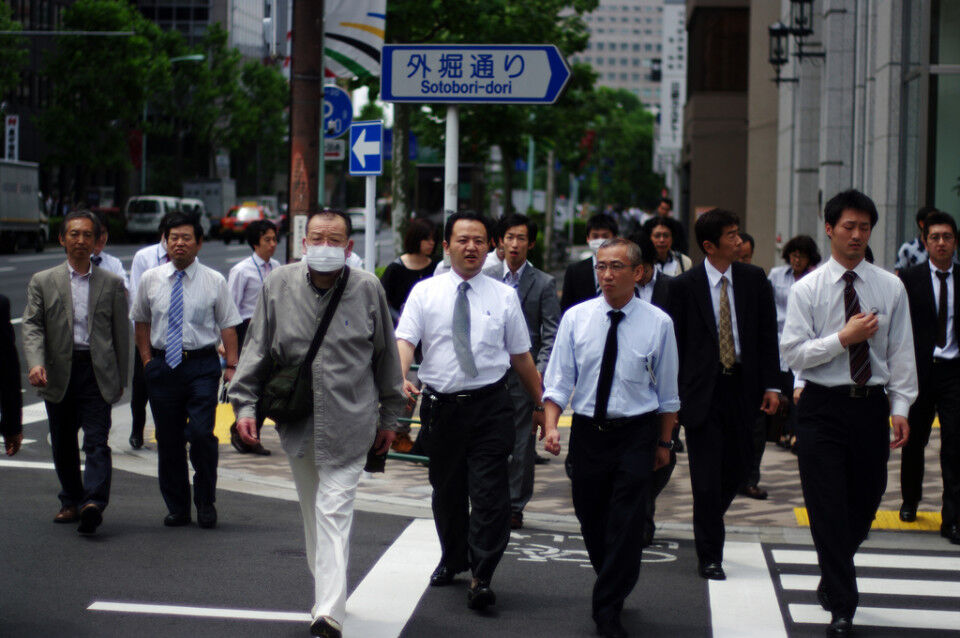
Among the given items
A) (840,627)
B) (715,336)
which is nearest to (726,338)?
(715,336)

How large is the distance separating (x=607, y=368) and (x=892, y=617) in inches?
72.5

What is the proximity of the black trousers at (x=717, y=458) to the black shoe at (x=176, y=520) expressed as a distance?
3.11 meters

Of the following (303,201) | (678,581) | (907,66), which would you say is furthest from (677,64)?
(678,581)

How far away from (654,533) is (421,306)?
7.69 feet

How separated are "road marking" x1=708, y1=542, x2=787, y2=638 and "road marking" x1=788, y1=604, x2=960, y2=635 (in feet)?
0.39

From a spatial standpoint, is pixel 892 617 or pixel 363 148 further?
pixel 363 148

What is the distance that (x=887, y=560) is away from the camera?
7648mm

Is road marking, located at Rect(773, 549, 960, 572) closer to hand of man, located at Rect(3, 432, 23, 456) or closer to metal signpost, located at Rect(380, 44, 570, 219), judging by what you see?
metal signpost, located at Rect(380, 44, 570, 219)

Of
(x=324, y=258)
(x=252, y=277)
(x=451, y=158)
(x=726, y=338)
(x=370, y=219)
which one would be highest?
(x=451, y=158)

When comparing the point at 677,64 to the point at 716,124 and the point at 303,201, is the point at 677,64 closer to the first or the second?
the point at 716,124

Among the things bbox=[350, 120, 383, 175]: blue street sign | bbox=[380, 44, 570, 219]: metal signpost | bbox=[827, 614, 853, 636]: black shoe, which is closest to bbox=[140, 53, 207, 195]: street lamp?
bbox=[350, 120, 383, 175]: blue street sign

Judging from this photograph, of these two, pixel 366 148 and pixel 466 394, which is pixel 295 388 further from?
pixel 366 148

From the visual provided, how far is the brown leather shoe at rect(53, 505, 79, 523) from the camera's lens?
796 cm

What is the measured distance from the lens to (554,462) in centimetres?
1092
